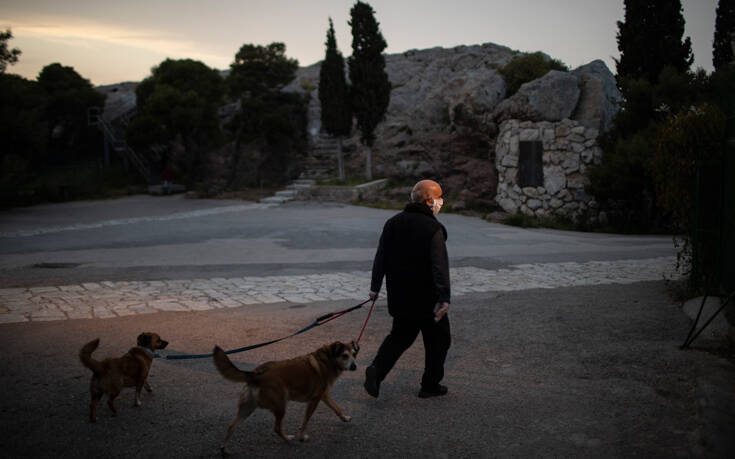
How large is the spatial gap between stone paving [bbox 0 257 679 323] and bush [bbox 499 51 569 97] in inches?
496

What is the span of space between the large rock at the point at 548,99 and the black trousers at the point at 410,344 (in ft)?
51.2

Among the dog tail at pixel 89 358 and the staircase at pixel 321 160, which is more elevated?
the staircase at pixel 321 160

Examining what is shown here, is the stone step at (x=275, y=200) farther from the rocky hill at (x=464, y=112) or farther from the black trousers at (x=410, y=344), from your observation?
the black trousers at (x=410, y=344)

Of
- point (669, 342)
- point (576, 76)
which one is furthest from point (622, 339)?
point (576, 76)

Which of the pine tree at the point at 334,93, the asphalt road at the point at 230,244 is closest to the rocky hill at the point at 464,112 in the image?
the pine tree at the point at 334,93

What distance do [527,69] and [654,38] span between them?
574cm

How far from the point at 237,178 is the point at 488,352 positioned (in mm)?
25017

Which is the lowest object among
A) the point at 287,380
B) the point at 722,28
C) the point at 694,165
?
the point at 287,380

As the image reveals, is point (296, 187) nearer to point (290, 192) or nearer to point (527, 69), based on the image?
point (290, 192)

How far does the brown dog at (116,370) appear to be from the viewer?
3826mm

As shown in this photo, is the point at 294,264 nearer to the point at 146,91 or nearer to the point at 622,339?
the point at 622,339

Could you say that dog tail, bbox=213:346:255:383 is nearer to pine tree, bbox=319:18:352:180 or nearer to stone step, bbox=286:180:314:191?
stone step, bbox=286:180:314:191

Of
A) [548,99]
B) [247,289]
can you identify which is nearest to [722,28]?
[548,99]

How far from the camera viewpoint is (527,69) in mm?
21500
